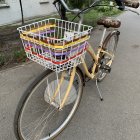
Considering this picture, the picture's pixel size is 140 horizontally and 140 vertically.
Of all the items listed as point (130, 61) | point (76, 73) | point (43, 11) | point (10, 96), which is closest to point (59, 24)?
point (76, 73)

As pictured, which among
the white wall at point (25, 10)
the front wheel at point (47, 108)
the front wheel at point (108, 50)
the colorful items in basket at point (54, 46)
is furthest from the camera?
the white wall at point (25, 10)

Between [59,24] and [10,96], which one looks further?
[10,96]

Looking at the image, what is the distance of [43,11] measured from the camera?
9422 millimetres

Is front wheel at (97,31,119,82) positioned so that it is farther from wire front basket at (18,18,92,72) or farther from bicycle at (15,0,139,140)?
wire front basket at (18,18,92,72)

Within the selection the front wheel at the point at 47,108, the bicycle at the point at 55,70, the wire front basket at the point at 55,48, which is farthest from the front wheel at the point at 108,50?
the wire front basket at the point at 55,48

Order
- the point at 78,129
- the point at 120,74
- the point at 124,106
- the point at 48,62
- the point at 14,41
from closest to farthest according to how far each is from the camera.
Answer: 1. the point at 48,62
2. the point at 78,129
3. the point at 124,106
4. the point at 120,74
5. the point at 14,41

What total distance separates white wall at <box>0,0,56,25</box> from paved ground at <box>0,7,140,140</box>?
406cm

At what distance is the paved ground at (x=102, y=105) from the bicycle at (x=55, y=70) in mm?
184

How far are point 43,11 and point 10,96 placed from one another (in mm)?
6520

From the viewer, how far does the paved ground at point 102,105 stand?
2863 mm

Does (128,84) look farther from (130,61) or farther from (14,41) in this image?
(14,41)

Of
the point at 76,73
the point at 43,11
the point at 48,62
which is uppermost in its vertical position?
the point at 48,62

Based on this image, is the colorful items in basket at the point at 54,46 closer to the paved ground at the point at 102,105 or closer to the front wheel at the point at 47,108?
the front wheel at the point at 47,108

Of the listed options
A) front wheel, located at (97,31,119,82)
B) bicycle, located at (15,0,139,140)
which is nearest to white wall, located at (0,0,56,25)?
front wheel, located at (97,31,119,82)
